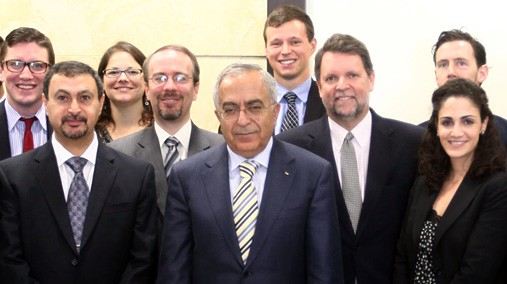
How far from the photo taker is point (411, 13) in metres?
5.26

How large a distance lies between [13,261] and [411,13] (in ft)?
9.33

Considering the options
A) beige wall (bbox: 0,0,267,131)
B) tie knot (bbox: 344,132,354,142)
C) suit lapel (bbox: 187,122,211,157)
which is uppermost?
beige wall (bbox: 0,0,267,131)

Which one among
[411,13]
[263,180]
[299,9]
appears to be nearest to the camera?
[263,180]

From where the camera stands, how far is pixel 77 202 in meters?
3.63

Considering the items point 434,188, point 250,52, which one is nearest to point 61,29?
point 250,52

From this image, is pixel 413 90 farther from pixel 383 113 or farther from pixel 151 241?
pixel 151 241

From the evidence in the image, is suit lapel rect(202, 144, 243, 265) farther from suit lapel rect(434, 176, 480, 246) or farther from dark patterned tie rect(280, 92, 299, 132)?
dark patterned tie rect(280, 92, 299, 132)

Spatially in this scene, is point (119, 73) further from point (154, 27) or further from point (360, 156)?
point (360, 156)

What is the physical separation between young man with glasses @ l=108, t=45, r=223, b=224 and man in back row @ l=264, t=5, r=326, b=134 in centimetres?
63

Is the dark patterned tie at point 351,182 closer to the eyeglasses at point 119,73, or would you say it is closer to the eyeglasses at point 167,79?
the eyeglasses at point 167,79

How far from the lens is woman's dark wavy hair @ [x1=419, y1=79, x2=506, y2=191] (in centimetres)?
370

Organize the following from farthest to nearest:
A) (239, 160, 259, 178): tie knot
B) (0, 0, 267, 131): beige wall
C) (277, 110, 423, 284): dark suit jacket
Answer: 1. (0, 0, 267, 131): beige wall
2. (277, 110, 423, 284): dark suit jacket
3. (239, 160, 259, 178): tie knot

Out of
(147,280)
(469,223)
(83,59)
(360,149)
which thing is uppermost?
(83,59)

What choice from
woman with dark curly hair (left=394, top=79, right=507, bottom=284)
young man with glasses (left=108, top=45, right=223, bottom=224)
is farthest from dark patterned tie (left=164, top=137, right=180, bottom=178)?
woman with dark curly hair (left=394, top=79, right=507, bottom=284)
